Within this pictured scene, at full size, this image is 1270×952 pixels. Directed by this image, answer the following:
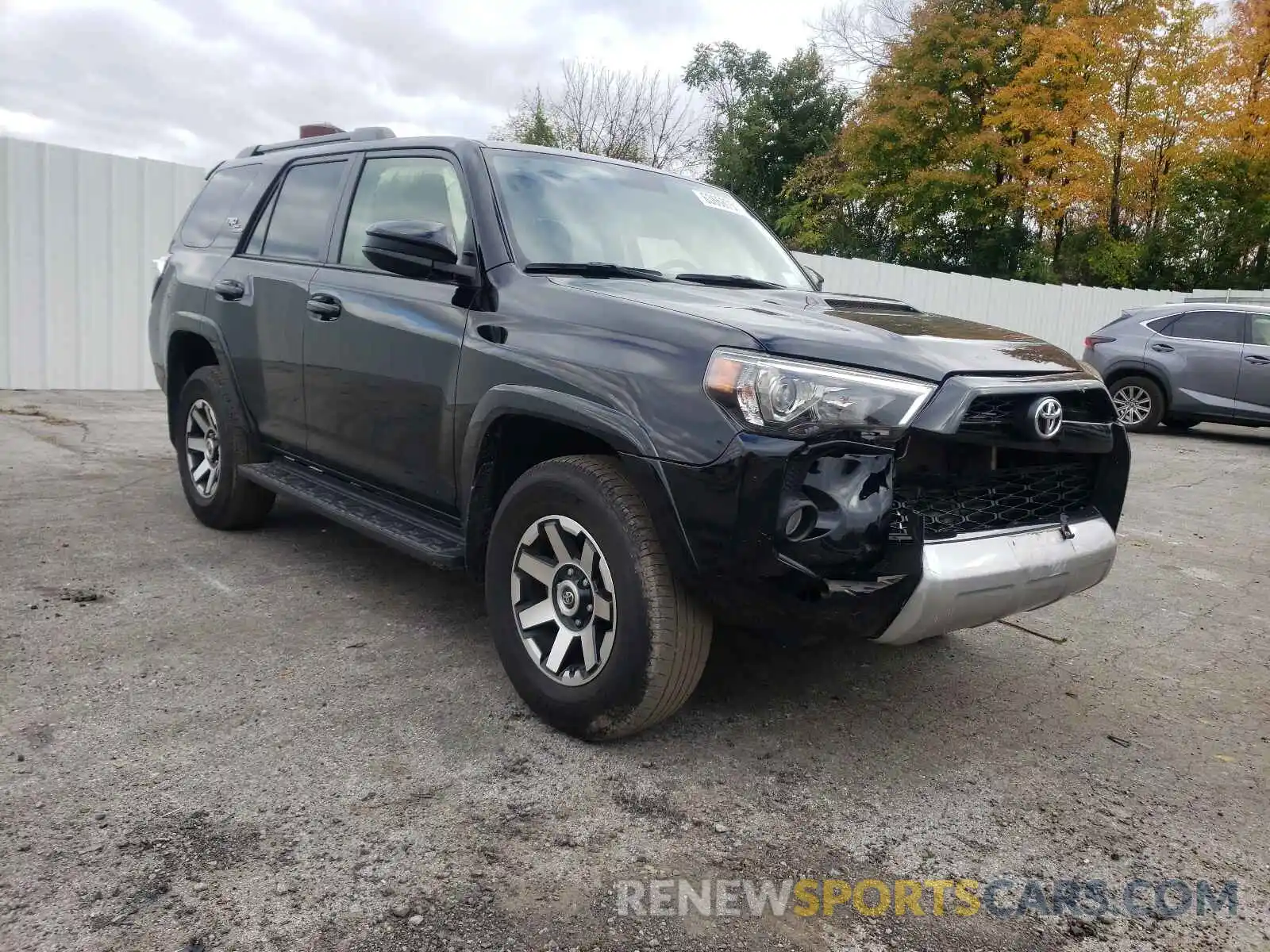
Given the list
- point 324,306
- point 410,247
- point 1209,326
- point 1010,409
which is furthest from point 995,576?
point 1209,326

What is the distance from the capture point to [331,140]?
180 inches

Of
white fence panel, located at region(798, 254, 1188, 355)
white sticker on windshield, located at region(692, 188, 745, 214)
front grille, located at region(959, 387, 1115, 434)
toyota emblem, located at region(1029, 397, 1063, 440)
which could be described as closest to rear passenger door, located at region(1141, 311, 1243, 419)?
white fence panel, located at region(798, 254, 1188, 355)

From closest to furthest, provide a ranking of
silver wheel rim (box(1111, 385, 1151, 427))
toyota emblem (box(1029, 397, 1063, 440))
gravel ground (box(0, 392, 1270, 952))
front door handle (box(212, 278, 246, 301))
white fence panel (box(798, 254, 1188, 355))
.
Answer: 1. gravel ground (box(0, 392, 1270, 952))
2. toyota emblem (box(1029, 397, 1063, 440))
3. front door handle (box(212, 278, 246, 301))
4. silver wheel rim (box(1111, 385, 1151, 427))
5. white fence panel (box(798, 254, 1188, 355))

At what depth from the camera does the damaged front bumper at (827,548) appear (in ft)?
8.02

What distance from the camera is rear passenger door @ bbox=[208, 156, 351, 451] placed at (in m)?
4.21

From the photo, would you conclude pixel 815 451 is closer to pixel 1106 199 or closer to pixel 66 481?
pixel 66 481

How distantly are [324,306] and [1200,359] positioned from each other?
10900 mm

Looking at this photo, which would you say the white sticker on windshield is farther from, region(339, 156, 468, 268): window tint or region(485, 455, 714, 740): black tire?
region(485, 455, 714, 740): black tire

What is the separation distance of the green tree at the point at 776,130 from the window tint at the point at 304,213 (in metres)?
30.5

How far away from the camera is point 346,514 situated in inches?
148

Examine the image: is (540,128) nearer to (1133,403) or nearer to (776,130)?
(776,130)

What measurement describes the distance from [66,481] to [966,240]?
29931 mm

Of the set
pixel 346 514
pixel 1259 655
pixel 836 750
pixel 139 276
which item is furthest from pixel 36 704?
pixel 139 276

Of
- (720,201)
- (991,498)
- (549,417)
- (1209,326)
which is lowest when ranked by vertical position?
(991,498)
